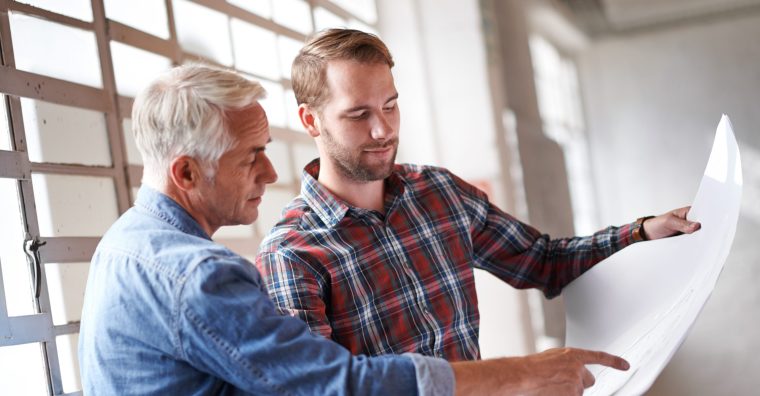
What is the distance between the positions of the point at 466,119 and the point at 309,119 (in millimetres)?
1590

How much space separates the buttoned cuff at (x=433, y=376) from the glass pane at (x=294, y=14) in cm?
172

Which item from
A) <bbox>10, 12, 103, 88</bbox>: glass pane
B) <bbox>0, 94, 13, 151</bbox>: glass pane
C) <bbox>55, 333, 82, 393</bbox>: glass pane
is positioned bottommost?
<bbox>55, 333, 82, 393</bbox>: glass pane

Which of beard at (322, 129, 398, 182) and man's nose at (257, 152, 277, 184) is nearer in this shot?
man's nose at (257, 152, 277, 184)

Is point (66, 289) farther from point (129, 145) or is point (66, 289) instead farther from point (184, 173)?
point (184, 173)

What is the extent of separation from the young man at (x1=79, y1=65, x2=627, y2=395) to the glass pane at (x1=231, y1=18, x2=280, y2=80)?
3.99 feet

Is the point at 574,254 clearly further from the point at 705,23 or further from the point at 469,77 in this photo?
the point at 469,77

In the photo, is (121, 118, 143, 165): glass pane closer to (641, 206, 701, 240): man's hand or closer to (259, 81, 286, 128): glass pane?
(259, 81, 286, 128): glass pane

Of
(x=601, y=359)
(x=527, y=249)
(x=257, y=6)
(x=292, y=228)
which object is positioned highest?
(x=257, y=6)

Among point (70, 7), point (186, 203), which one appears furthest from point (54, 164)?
point (186, 203)

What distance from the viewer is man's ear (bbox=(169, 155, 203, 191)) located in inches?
38.9

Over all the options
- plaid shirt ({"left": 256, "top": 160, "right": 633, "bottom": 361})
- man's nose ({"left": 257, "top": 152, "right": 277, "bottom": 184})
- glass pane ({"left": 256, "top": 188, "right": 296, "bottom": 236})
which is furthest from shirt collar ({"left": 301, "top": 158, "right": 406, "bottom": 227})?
glass pane ({"left": 256, "top": 188, "right": 296, "bottom": 236})

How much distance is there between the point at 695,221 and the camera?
55.8 inches

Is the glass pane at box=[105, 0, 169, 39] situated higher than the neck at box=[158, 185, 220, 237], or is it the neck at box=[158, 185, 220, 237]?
the glass pane at box=[105, 0, 169, 39]

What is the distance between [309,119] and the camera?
1487 millimetres
